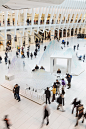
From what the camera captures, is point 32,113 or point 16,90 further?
point 16,90

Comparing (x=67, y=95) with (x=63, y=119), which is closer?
(x=63, y=119)

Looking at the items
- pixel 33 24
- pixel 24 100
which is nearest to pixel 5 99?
pixel 24 100

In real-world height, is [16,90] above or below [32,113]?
above

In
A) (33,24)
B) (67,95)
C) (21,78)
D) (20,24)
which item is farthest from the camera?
(33,24)

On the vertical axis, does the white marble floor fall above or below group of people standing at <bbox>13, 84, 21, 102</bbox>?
below

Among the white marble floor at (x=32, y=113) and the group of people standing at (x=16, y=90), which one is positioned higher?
the group of people standing at (x=16, y=90)

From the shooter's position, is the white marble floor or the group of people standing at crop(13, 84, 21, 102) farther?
the group of people standing at crop(13, 84, 21, 102)

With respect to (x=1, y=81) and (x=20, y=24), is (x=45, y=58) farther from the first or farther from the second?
(x=20, y=24)

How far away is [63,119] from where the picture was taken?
725 centimetres

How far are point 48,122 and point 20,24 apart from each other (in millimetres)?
20912

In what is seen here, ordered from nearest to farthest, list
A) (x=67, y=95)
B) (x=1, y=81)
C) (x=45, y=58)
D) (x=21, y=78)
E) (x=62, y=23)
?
(x=67, y=95) → (x=21, y=78) → (x=1, y=81) → (x=45, y=58) → (x=62, y=23)

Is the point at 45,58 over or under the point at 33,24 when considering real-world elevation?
under

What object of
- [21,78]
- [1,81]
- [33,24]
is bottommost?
[1,81]

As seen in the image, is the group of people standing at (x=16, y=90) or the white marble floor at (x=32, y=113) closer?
the white marble floor at (x=32, y=113)
